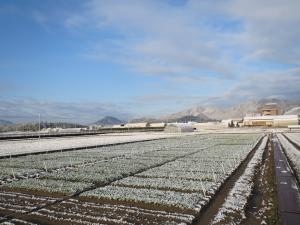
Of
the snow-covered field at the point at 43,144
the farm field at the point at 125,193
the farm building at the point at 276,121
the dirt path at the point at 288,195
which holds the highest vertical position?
the farm building at the point at 276,121

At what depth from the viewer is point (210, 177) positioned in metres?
16.6

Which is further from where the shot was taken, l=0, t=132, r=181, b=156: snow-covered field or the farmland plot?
l=0, t=132, r=181, b=156: snow-covered field

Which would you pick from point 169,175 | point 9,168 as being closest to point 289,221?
point 169,175

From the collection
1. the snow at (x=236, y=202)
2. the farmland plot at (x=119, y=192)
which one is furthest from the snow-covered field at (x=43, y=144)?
the snow at (x=236, y=202)

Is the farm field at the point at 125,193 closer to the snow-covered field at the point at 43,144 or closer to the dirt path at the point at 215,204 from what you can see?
the dirt path at the point at 215,204

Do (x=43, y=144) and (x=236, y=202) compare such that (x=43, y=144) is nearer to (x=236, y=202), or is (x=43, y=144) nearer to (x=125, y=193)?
(x=125, y=193)

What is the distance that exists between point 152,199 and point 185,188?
233 cm

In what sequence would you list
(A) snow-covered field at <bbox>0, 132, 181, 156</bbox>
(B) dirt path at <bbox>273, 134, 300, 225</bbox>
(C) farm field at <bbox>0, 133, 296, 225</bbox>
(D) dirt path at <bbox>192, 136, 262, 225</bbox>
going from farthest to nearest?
1. (A) snow-covered field at <bbox>0, 132, 181, 156</bbox>
2. (B) dirt path at <bbox>273, 134, 300, 225</bbox>
3. (C) farm field at <bbox>0, 133, 296, 225</bbox>
4. (D) dirt path at <bbox>192, 136, 262, 225</bbox>

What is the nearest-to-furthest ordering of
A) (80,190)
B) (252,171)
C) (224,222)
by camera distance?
(224,222) → (80,190) → (252,171)

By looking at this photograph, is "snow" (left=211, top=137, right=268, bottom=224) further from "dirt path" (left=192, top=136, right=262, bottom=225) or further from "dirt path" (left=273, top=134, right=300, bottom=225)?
"dirt path" (left=273, top=134, right=300, bottom=225)

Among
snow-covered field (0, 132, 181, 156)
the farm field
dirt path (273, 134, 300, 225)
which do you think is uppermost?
snow-covered field (0, 132, 181, 156)

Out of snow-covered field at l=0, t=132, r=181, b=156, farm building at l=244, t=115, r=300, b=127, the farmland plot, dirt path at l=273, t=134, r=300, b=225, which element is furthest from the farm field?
farm building at l=244, t=115, r=300, b=127

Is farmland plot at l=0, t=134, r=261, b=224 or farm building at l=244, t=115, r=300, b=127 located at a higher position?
farm building at l=244, t=115, r=300, b=127

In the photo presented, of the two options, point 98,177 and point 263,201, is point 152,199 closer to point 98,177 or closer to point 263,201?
point 263,201
